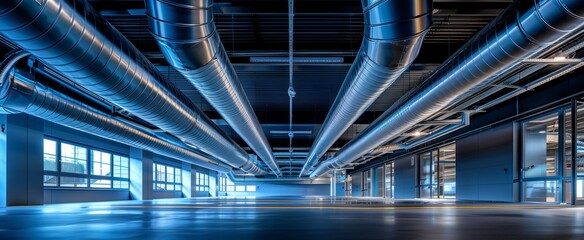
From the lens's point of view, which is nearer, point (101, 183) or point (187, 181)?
point (101, 183)

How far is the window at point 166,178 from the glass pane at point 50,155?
8.59 m

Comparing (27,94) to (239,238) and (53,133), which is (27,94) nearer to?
(239,238)

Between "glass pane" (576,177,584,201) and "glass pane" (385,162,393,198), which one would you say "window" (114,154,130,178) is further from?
"glass pane" (576,177,584,201)

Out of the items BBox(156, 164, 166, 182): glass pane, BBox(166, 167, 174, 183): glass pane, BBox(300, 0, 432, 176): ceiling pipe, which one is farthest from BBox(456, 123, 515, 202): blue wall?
BBox(166, 167, 174, 183): glass pane

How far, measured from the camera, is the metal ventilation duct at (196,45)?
3.49 meters

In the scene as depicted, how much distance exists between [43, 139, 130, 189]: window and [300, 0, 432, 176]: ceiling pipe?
453 inches

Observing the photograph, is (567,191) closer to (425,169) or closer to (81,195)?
(425,169)

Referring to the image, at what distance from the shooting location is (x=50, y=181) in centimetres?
1326

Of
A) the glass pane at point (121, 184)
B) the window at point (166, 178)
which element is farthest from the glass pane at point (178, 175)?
the glass pane at point (121, 184)

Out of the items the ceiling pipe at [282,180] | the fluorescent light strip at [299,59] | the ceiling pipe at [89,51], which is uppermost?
the fluorescent light strip at [299,59]

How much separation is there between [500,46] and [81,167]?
1556 centimetres

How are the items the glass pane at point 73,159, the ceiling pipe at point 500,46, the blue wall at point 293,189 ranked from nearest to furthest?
the ceiling pipe at point 500,46 → the glass pane at point 73,159 → the blue wall at point 293,189

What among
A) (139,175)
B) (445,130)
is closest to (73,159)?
(139,175)

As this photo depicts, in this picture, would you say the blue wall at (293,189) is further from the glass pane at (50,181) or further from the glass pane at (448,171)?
the glass pane at (50,181)
